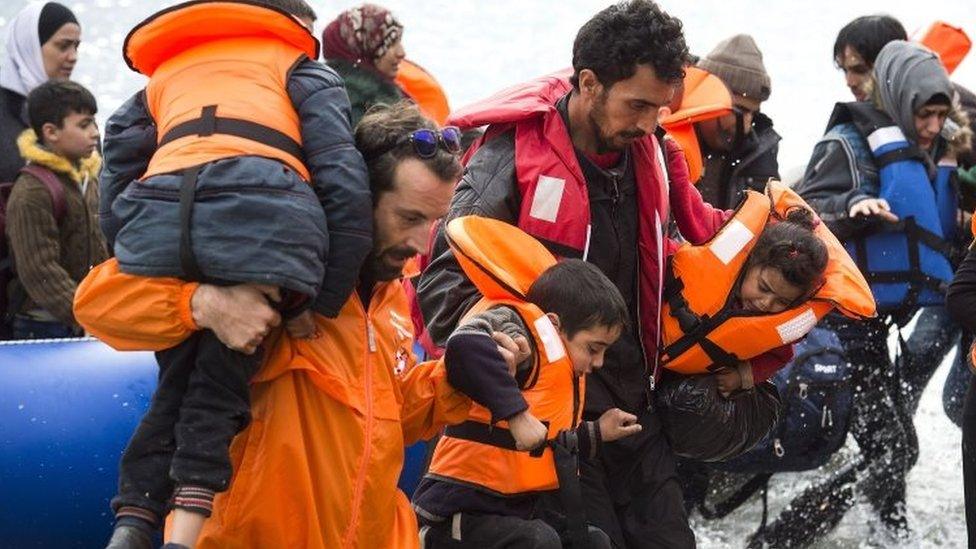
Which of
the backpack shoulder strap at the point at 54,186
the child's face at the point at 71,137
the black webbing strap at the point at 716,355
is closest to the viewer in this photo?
the black webbing strap at the point at 716,355

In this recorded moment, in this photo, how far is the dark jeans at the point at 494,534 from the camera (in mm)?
3477

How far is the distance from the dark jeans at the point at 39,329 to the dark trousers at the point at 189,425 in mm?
2828

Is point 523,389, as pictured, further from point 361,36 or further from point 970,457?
point 361,36

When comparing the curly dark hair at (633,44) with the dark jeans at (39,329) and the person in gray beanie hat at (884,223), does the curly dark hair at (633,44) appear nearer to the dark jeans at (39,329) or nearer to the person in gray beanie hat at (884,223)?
the person in gray beanie hat at (884,223)

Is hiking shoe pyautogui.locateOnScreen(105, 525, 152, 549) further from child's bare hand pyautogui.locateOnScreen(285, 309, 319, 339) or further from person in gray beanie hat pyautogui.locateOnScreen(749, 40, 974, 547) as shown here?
person in gray beanie hat pyautogui.locateOnScreen(749, 40, 974, 547)

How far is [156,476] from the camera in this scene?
2.84 meters

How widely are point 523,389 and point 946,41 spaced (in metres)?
4.60

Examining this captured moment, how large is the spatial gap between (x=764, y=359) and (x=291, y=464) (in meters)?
1.56

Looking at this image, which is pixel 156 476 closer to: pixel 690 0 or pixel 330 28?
pixel 330 28

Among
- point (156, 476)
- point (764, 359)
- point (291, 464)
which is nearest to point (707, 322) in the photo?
point (764, 359)

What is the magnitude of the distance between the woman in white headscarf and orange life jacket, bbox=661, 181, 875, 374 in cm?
321

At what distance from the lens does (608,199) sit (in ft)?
12.5

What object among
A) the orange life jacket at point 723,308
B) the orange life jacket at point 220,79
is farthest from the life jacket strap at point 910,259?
the orange life jacket at point 220,79

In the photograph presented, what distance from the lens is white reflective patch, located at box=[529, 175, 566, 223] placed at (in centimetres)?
367
